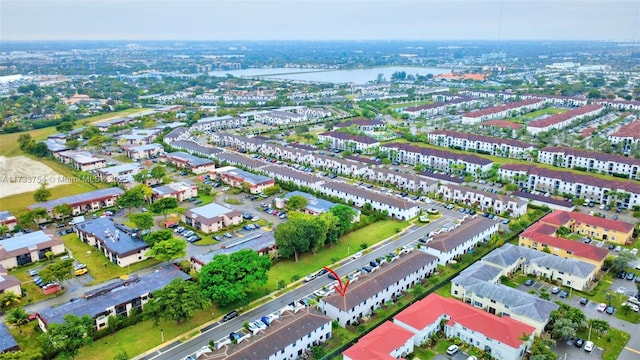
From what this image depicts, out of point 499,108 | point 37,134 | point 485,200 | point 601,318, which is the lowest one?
point 601,318

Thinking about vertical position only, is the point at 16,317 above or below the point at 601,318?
above

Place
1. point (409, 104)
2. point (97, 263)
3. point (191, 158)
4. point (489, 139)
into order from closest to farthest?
point (97, 263), point (191, 158), point (489, 139), point (409, 104)

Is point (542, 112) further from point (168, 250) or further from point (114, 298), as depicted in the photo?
point (114, 298)

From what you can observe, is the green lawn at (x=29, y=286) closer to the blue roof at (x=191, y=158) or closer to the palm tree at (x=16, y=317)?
the palm tree at (x=16, y=317)

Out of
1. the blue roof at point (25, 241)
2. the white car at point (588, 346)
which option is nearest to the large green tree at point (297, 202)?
the blue roof at point (25, 241)

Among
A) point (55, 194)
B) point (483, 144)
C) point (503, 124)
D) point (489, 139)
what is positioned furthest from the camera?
Result: point (503, 124)

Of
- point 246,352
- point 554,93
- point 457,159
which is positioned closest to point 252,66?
point 554,93

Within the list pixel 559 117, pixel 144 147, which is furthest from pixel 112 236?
pixel 559 117

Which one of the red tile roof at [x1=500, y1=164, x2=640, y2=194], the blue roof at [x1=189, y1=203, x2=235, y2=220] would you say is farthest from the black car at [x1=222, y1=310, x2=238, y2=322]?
the red tile roof at [x1=500, y1=164, x2=640, y2=194]

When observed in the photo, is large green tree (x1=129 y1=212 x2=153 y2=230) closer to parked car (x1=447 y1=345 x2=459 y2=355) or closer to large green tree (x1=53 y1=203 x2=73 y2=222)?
large green tree (x1=53 y1=203 x2=73 y2=222)
